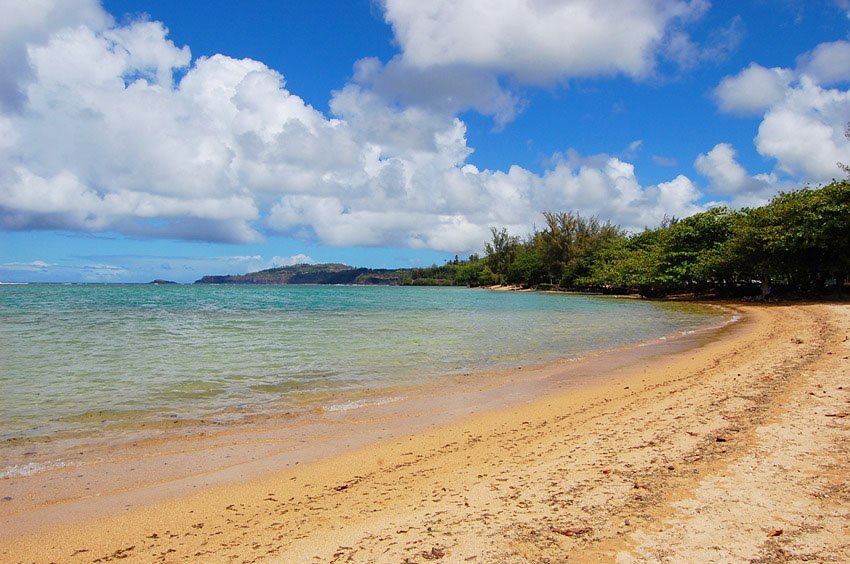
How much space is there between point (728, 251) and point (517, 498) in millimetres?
42494

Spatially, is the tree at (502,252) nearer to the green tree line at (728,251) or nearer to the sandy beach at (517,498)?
the green tree line at (728,251)

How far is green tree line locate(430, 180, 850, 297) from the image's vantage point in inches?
1255

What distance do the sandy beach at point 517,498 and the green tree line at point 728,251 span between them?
31326 mm

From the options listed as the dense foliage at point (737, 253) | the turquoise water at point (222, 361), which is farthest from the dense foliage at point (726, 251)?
the turquoise water at point (222, 361)

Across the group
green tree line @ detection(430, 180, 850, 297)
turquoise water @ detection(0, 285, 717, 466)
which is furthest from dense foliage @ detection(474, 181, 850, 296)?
turquoise water @ detection(0, 285, 717, 466)

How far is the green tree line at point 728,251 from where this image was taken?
31.9 m

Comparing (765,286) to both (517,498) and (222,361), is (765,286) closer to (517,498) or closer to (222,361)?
(222,361)

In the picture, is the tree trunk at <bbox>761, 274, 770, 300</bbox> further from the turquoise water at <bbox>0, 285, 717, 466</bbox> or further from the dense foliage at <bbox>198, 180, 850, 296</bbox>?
the turquoise water at <bbox>0, 285, 717, 466</bbox>

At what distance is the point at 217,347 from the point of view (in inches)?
635

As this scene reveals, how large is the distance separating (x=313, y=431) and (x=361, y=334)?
42.5 ft

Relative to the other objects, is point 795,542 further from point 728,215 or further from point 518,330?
point 728,215

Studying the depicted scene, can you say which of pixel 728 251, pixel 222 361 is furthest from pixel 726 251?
pixel 222 361

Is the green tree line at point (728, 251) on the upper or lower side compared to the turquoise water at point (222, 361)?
upper

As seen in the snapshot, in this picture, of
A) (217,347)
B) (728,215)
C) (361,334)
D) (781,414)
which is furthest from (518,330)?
(728,215)
